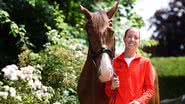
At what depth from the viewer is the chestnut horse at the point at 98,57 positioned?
393cm

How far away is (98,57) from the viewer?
405 centimetres

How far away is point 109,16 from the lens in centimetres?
425

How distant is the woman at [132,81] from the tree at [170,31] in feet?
67.1

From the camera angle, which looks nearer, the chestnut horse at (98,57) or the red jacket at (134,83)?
the chestnut horse at (98,57)

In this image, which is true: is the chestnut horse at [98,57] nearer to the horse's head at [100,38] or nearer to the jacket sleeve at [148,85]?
the horse's head at [100,38]

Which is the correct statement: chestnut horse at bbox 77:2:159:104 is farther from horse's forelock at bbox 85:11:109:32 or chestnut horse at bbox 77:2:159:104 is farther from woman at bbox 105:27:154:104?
woman at bbox 105:27:154:104

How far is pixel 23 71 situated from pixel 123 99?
2929 millimetres

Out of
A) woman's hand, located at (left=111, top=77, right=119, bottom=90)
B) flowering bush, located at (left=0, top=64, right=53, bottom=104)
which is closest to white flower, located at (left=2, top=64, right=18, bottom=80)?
flowering bush, located at (left=0, top=64, right=53, bottom=104)

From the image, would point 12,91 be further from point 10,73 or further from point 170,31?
point 170,31

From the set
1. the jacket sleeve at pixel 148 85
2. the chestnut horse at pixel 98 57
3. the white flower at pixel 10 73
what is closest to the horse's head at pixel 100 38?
the chestnut horse at pixel 98 57

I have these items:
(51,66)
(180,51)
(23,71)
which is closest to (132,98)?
(23,71)

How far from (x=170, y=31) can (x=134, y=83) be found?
71.1 feet

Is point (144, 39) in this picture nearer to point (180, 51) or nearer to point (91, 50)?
point (91, 50)

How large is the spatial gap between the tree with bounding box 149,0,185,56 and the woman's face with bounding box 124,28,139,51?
20430mm
